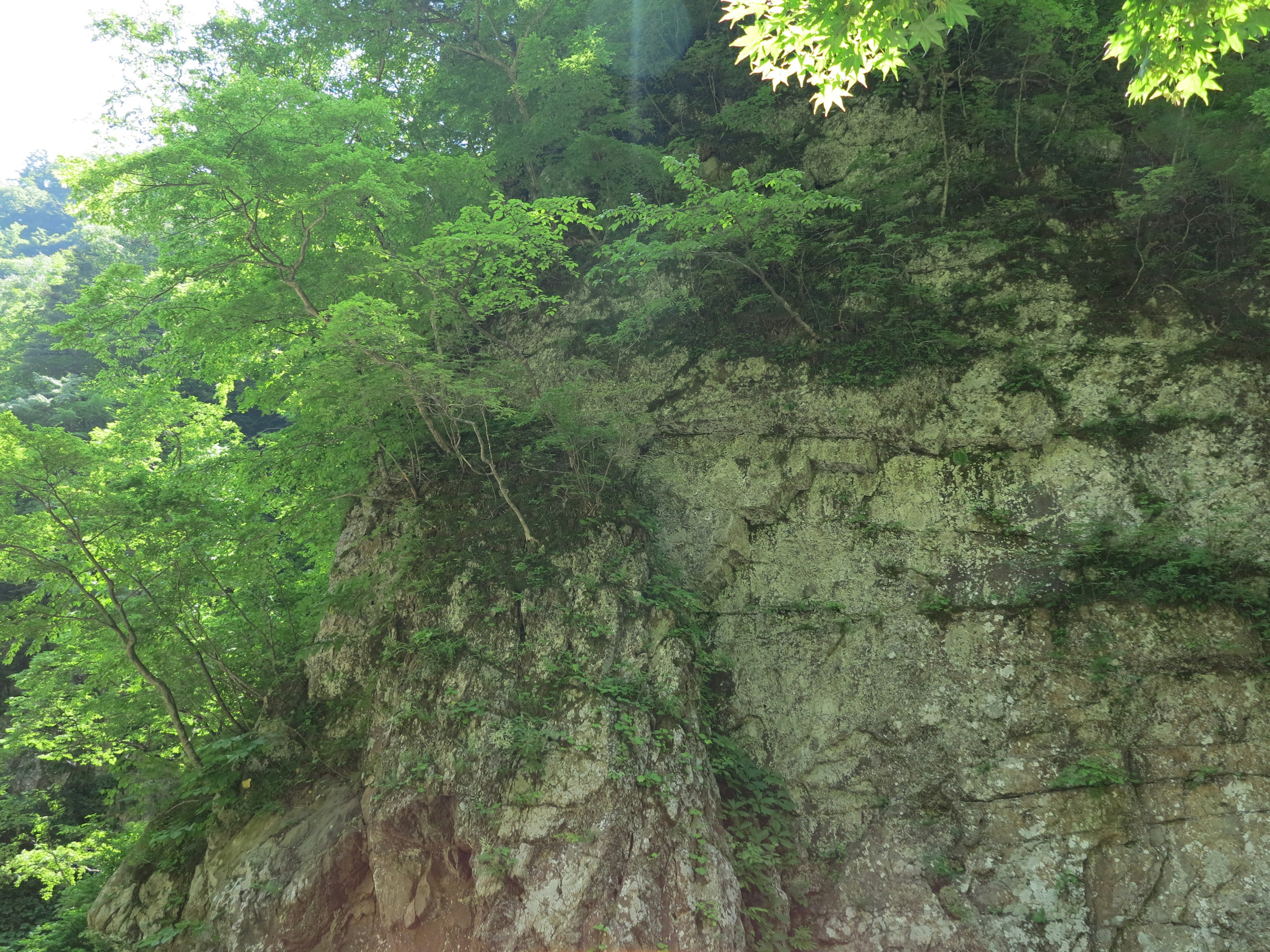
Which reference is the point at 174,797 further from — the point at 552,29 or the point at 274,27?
the point at 552,29

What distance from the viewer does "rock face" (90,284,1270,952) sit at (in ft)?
19.1

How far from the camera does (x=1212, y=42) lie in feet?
10.5

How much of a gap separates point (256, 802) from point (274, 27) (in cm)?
1174

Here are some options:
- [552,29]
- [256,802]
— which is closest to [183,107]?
[552,29]

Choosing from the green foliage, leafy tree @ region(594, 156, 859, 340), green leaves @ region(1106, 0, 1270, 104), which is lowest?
the green foliage

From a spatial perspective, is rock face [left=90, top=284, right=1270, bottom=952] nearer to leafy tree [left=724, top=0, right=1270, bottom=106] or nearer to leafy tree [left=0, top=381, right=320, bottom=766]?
leafy tree [left=0, top=381, right=320, bottom=766]

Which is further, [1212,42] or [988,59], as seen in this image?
[988,59]

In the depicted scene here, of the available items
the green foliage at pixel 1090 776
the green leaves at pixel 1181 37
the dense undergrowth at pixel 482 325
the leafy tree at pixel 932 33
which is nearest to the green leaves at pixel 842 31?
the leafy tree at pixel 932 33

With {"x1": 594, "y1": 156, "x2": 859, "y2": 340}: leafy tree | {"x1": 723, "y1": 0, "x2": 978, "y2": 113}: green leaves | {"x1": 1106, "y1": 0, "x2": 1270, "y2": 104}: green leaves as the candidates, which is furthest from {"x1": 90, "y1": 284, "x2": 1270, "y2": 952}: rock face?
{"x1": 723, "y1": 0, "x2": 978, "y2": 113}: green leaves

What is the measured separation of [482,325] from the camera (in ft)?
35.3

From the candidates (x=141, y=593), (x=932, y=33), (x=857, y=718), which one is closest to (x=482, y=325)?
(x=141, y=593)

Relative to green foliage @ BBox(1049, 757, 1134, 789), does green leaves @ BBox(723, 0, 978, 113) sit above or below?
above

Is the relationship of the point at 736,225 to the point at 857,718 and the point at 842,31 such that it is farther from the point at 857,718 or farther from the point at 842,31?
the point at 857,718

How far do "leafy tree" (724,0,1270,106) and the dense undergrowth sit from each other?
4.16 m
